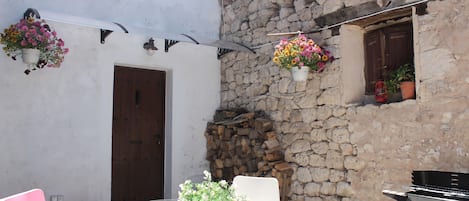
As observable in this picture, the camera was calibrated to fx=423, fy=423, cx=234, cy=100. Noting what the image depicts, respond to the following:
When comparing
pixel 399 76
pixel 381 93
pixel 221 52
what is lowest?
pixel 381 93

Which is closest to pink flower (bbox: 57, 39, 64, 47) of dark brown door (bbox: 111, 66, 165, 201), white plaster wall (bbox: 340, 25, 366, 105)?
dark brown door (bbox: 111, 66, 165, 201)

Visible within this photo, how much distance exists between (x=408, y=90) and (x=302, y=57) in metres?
1.04

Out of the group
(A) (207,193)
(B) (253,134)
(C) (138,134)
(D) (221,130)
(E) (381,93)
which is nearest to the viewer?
(A) (207,193)

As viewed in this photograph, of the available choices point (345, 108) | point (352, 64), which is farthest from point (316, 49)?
point (345, 108)

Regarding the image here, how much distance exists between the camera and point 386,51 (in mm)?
4129

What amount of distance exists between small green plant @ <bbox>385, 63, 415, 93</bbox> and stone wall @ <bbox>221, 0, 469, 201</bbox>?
17cm

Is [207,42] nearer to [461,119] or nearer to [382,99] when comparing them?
[382,99]

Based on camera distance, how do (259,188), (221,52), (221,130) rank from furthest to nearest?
(221,52), (221,130), (259,188)

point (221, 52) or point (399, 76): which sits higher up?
point (221, 52)

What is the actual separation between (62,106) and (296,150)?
2.54 m

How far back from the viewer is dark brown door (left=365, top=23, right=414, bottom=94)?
13.1 ft

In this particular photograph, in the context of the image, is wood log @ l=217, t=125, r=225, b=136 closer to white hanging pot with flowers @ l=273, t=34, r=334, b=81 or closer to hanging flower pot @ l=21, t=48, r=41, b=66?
white hanging pot with flowers @ l=273, t=34, r=334, b=81

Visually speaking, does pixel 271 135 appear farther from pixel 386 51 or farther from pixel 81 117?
pixel 81 117

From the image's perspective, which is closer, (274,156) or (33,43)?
(33,43)
